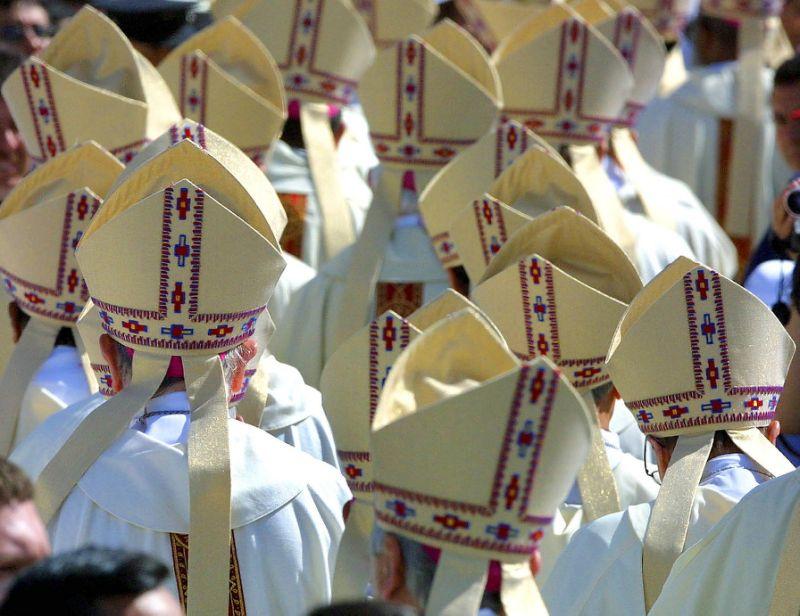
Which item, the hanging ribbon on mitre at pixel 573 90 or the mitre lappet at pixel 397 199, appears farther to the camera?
the hanging ribbon on mitre at pixel 573 90

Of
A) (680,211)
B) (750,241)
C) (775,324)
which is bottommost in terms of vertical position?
(750,241)

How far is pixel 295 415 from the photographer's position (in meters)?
4.69

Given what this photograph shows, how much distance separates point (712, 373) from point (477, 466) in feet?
3.32

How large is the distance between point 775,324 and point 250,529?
1169 millimetres

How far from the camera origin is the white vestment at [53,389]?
4.83m

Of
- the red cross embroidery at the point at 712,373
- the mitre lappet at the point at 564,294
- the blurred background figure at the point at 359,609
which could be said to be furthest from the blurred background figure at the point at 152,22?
the blurred background figure at the point at 359,609

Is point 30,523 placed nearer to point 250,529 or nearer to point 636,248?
point 250,529

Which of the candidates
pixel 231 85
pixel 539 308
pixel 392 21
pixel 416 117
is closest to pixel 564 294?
pixel 539 308

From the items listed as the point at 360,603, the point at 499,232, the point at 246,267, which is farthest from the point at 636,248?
the point at 360,603

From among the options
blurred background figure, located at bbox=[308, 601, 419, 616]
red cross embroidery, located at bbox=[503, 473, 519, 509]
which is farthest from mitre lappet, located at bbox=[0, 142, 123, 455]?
blurred background figure, located at bbox=[308, 601, 419, 616]

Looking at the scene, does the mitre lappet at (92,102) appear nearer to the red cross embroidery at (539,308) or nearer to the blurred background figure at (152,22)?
the blurred background figure at (152,22)

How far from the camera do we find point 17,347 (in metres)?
4.84

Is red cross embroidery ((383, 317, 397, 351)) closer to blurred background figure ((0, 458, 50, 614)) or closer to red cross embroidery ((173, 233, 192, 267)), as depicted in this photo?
red cross embroidery ((173, 233, 192, 267))

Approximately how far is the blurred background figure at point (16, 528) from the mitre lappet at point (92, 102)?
2740mm
